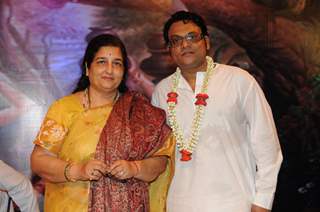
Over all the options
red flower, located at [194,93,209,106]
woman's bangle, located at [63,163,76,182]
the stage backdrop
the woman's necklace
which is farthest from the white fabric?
the stage backdrop

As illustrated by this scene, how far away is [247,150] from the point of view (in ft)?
7.31

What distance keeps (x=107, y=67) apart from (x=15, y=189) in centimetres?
73

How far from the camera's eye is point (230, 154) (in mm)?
2166

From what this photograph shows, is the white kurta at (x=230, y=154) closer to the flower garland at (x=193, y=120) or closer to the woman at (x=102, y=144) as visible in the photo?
the flower garland at (x=193, y=120)

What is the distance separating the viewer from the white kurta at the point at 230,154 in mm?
2115

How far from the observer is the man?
2119 millimetres

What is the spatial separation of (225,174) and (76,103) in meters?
0.81

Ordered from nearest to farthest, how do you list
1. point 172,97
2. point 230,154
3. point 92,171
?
point 92,171, point 230,154, point 172,97

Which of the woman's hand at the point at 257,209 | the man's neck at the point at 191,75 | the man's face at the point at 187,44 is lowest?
the woman's hand at the point at 257,209

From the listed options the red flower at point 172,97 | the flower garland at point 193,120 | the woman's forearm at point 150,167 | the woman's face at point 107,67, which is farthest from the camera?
the red flower at point 172,97

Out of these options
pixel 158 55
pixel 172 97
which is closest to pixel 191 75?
pixel 172 97

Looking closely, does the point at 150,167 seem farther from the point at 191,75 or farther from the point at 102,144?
the point at 191,75

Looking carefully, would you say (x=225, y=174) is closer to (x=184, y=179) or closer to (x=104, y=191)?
(x=184, y=179)

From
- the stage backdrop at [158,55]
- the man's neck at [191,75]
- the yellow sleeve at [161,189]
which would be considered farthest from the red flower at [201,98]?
the stage backdrop at [158,55]
